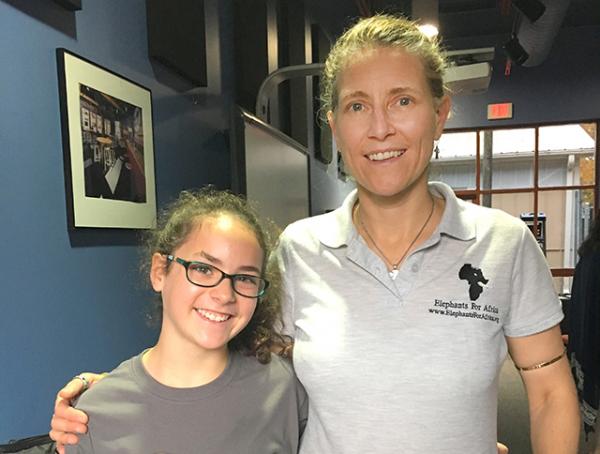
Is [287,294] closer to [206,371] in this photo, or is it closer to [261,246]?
[261,246]

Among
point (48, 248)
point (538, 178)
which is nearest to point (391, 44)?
point (48, 248)

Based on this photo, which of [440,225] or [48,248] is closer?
[440,225]

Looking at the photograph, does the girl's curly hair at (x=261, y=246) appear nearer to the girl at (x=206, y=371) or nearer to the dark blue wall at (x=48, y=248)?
the girl at (x=206, y=371)

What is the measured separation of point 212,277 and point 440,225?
0.49 m

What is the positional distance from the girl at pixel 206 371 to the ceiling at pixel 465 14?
4.16 m

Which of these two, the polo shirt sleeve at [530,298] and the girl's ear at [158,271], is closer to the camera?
the polo shirt sleeve at [530,298]

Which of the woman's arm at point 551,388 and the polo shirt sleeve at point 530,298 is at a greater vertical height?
the polo shirt sleeve at point 530,298

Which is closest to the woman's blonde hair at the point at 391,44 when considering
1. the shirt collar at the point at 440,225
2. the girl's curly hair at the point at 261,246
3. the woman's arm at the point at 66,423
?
the shirt collar at the point at 440,225

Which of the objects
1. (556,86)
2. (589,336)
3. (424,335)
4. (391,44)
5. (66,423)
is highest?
(556,86)

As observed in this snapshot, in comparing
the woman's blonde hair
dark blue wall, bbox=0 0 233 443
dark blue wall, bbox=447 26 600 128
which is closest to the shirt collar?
the woman's blonde hair

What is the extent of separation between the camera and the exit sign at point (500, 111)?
20.7 ft

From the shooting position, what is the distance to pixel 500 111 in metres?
6.33

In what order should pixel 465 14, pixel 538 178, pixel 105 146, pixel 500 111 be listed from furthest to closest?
1. pixel 538 178
2. pixel 500 111
3. pixel 465 14
4. pixel 105 146

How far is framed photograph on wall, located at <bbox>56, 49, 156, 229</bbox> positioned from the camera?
1.66 meters
